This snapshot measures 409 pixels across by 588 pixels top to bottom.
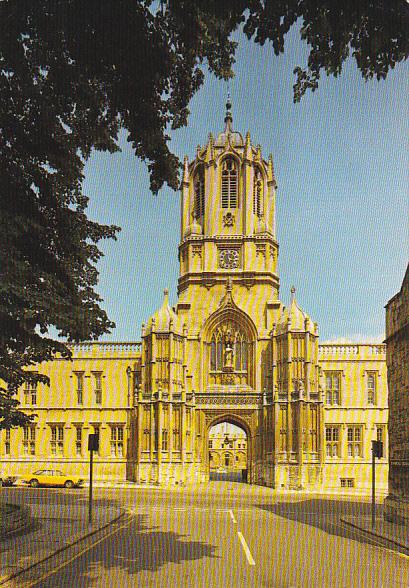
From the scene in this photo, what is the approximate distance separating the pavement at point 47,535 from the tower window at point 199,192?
31.2 meters

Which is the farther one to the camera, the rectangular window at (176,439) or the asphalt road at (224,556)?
the rectangular window at (176,439)

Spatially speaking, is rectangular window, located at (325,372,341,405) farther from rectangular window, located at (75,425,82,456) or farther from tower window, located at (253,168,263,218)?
rectangular window, located at (75,425,82,456)

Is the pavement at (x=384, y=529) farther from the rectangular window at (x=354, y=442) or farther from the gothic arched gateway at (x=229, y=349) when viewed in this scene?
the rectangular window at (x=354, y=442)

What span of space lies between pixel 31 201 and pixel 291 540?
9517mm

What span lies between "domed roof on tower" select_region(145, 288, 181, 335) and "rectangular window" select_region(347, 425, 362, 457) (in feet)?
47.3

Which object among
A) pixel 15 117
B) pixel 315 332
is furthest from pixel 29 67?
pixel 315 332

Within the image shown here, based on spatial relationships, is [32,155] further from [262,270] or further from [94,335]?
[262,270]

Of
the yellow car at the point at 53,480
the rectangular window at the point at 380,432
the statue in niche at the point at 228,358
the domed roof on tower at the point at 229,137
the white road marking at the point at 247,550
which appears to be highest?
the domed roof on tower at the point at 229,137

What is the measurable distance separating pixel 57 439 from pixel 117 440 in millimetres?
4470

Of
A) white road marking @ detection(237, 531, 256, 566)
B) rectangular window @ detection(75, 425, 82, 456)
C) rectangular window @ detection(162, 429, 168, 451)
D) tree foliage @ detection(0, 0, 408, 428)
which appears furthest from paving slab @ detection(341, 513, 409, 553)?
rectangular window @ detection(75, 425, 82, 456)

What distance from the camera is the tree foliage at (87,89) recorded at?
8375 mm

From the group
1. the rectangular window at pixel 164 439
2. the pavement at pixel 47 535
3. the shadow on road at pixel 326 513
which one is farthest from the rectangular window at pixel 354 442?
the pavement at pixel 47 535

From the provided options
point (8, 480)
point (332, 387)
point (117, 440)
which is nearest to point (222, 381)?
point (332, 387)

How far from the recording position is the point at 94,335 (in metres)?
16.7
